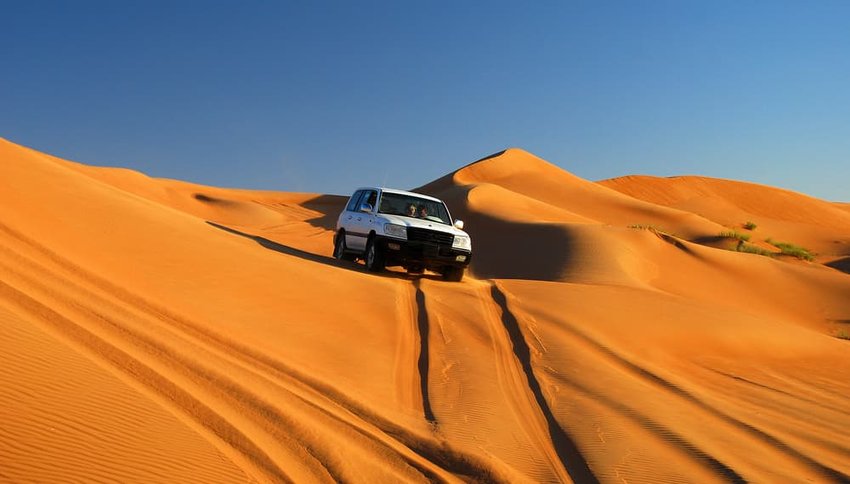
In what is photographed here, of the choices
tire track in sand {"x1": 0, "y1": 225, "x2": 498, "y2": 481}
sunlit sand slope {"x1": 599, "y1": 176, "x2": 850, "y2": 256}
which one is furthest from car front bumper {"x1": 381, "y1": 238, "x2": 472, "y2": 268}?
sunlit sand slope {"x1": 599, "y1": 176, "x2": 850, "y2": 256}

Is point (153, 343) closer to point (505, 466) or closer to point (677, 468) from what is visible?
point (505, 466)

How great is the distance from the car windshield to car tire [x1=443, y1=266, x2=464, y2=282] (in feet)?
3.49

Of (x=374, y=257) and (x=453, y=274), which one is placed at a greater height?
(x=374, y=257)

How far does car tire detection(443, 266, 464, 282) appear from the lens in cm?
1502

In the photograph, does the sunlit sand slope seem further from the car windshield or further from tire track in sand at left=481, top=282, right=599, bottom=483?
tire track in sand at left=481, top=282, right=599, bottom=483

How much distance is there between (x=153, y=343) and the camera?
22.9 feet

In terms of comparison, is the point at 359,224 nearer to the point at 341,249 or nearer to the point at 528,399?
the point at 341,249

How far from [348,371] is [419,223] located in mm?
6817

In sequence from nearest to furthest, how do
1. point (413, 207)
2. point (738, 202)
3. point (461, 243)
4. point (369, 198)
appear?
point (461, 243)
point (413, 207)
point (369, 198)
point (738, 202)

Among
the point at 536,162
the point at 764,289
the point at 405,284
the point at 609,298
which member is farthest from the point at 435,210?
A: the point at 536,162

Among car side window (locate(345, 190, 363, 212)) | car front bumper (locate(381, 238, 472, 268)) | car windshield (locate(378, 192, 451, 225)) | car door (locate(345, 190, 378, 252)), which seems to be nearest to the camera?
car front bumper (locate(381, 238, 472, 268))

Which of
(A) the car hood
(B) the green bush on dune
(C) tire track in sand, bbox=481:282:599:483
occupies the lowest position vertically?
(C) tire track in sand, bbox=481:282:599:483

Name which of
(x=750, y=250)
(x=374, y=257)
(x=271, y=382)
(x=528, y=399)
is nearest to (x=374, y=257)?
(x=374, y=257)

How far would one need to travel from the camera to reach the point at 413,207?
51.2ft
